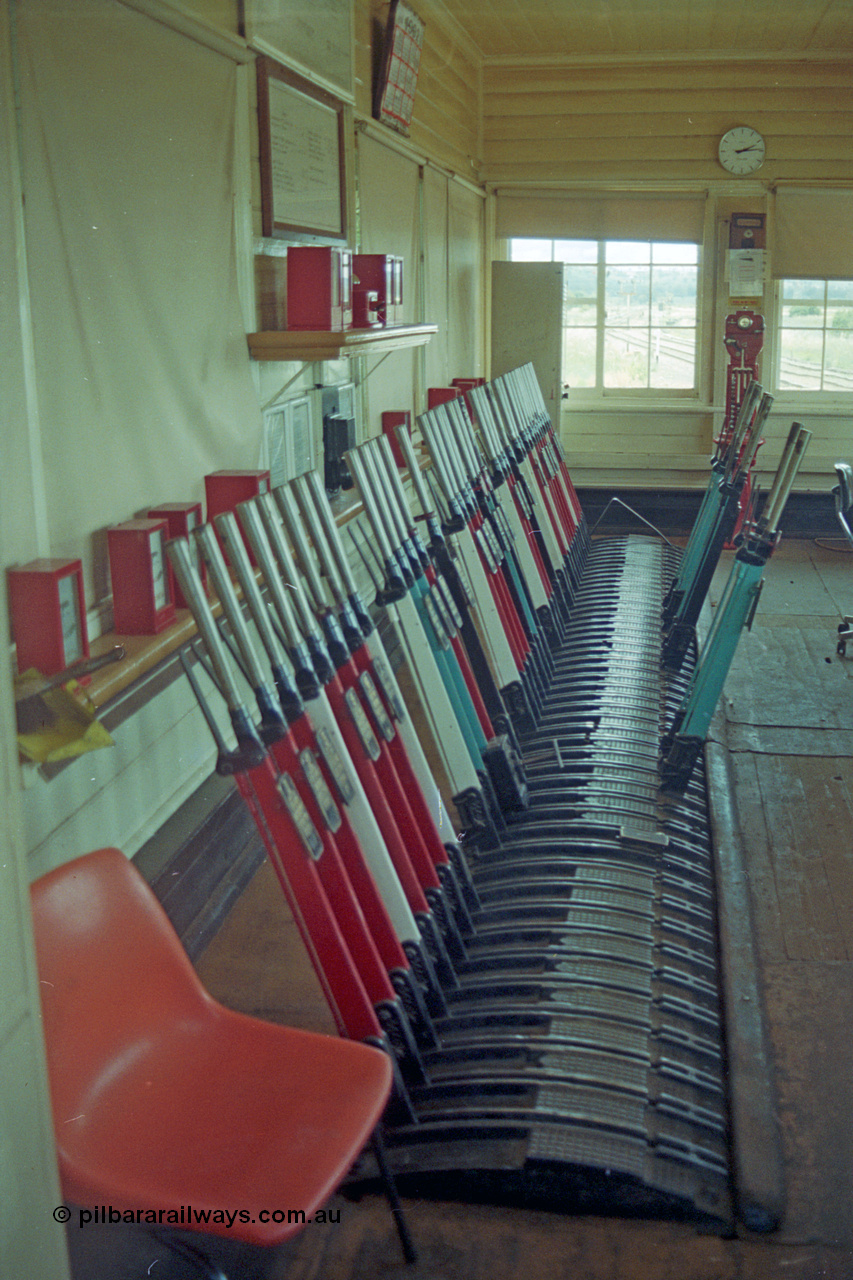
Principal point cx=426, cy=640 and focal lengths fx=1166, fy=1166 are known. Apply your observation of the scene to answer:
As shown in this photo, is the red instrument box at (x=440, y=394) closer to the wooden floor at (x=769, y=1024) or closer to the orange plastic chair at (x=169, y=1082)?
the wooden floor at (x=769, y=1024)

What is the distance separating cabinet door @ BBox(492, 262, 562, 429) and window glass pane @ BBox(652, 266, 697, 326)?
3.49ft

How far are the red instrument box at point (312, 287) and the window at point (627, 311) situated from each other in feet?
18.4

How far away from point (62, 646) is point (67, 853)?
1.93 feet

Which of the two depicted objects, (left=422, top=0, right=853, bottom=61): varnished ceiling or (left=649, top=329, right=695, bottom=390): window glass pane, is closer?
(left=422, top=0, right=853, bottom=61): varnished ceiling

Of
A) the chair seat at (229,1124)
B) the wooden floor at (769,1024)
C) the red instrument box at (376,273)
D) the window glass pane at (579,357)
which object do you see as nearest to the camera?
the chair seat at (229,1124)

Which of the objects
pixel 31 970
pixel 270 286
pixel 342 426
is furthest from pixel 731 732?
pixel 31 970

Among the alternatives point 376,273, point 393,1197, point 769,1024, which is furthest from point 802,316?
point 393,1197

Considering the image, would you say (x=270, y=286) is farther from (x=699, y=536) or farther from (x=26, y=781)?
(x=699, y=536)

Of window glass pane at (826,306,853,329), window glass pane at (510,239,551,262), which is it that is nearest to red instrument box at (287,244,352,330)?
window glass pane at (510,239,551,262)

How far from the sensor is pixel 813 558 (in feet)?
27.5

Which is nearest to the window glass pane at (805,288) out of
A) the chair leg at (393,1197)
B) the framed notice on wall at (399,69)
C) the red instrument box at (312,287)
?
the framed notice on wall at (399,69)

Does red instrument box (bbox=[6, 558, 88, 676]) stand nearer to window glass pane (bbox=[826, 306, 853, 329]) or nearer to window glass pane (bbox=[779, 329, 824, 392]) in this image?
window glass pane (bbox=[779, 329, 824, 392])

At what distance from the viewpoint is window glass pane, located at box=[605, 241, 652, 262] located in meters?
9.39

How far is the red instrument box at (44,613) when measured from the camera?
2.29 meters
